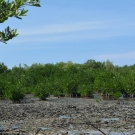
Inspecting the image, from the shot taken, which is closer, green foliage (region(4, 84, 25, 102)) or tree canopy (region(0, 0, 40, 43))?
tree canopy (region(0, 0, 40, 43))

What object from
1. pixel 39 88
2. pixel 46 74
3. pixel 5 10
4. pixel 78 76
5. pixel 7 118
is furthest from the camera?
pixel 46 74

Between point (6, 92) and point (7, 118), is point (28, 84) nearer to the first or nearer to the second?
point (6, 92)

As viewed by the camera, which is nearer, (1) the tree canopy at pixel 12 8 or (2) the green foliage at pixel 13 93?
(1) the tree canopy at pixel 12 8

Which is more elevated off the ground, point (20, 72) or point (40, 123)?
point (20, 72)

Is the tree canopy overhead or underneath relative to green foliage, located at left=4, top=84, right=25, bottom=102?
overhead

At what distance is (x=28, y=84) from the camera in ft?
140

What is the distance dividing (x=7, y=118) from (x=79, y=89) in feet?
56.9

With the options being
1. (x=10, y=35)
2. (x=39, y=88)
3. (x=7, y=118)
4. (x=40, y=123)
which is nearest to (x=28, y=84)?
(x=39, y=88)

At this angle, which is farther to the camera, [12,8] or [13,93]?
[13,93]

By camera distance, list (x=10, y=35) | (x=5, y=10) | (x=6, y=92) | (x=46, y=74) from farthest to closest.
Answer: (x=46, y=74) → (x=6, y=92) → (x=10, y=35) → (x=5, y=10)

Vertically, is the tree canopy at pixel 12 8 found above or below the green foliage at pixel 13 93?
above

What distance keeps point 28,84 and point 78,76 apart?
7.07 m

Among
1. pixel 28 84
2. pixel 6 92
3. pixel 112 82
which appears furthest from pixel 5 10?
pixel 28 84

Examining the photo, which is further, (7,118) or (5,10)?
(7,118)
